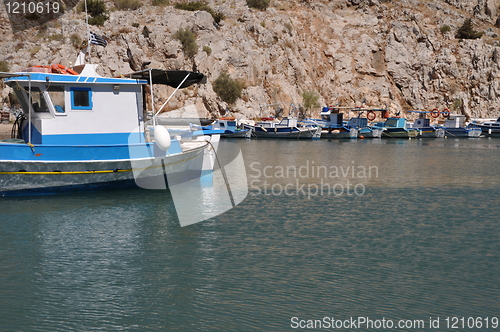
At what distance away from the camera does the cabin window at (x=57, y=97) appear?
20656mm

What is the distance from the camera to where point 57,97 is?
20.8 m

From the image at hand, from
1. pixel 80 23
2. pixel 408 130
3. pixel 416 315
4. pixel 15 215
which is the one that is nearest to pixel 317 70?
pixel 408 130

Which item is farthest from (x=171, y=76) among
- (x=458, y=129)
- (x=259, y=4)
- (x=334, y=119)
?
(x=259, y=4)

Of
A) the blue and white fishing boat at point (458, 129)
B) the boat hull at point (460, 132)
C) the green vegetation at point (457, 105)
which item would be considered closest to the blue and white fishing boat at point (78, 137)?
the boat hull at point (460, 132)

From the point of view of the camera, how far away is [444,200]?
22.2 m

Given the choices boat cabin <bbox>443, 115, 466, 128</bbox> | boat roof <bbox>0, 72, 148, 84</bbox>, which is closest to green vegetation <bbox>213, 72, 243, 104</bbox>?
boat cabin <bbox>443, 115, 466, 128</bbox>

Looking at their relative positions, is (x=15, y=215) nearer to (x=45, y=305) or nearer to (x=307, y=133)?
(x=45, y=305)

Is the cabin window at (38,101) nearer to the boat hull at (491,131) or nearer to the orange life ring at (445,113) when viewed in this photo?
the boat hull at (491,131)

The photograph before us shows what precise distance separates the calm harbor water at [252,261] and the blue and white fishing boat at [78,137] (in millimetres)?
841

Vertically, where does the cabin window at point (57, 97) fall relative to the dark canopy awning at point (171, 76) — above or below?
below

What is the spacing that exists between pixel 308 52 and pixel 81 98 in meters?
75.5

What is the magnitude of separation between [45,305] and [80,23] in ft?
258

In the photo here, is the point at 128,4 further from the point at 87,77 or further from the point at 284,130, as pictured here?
the point at 87,77

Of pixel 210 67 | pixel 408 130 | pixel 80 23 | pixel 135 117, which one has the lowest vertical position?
pixel 408 130
